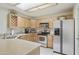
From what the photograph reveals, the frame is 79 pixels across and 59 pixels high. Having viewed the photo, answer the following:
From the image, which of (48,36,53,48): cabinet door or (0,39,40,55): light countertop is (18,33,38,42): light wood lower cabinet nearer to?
(0,39,40,55): light countertop

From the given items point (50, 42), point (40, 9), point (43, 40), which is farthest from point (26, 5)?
point (50, 42)

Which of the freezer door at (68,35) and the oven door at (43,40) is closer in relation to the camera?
the oven door at (43,40)

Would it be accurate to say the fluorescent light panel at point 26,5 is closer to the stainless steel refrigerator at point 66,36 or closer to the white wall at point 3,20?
the white wall at point 3,20

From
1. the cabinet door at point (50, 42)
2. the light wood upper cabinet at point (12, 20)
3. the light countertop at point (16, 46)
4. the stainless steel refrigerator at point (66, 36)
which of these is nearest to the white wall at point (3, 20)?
A: the light wood upper cabinet at point (12, 20)

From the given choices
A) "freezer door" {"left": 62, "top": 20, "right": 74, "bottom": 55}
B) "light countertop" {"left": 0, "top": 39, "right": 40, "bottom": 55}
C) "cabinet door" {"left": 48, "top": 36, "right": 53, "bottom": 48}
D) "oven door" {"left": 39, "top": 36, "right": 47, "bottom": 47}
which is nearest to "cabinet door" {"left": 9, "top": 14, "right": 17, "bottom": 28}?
"light countertop" {"left": 0, "top": 39, "right": 40, "bottom": 55}

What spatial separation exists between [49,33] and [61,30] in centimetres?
57

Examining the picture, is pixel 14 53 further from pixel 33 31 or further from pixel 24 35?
pixel 33 31

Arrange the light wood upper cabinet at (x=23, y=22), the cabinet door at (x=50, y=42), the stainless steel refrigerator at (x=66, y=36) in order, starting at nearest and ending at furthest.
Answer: the light wood upper cabinet at (x=23, y=22), the cabinet door at (x=50, y=42), the stainless steel refrigerator at (x=66, y=36)

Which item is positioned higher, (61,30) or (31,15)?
(31,15)

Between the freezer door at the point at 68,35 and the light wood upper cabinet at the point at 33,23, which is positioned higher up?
the light wood upper cabinet at the point at 33,23

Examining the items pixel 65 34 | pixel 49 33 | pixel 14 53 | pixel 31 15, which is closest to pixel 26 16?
pixel 31 15

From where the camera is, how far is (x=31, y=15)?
5.40 ft
